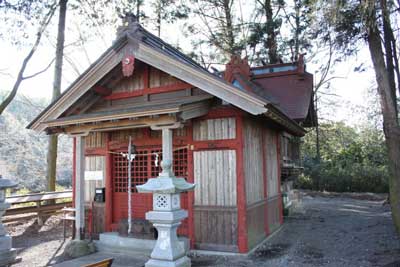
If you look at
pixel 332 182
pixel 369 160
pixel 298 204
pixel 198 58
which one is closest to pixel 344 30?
pixel 298 204

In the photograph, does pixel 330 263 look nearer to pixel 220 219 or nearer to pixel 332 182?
pixel 220 219

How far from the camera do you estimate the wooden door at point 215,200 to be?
22.6 ft

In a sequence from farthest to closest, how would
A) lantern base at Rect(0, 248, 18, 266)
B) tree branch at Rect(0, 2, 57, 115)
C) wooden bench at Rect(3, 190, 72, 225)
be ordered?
tree branch at Rect(0, 2, 57, 115) → wooden bench at Rect(3, 190, 72, 225) → lantern base at Rect(0, 248, 18, 266)

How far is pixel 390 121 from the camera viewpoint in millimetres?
6250

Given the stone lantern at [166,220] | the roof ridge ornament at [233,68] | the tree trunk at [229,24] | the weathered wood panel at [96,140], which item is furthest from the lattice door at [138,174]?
the tree trunk at [229,24]

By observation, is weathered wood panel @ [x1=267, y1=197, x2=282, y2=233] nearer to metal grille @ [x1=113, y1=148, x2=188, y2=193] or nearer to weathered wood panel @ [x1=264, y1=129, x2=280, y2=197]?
weathered wood panel @ [x1=264, y1=129, x2=280, y2=197]

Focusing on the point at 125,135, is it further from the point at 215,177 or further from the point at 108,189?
the point at 215,177

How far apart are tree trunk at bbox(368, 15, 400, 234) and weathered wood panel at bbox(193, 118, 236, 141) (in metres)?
2.86

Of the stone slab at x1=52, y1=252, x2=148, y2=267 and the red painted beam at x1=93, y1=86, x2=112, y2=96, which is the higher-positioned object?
the red painted beam at x1=93, y1=86, x2=112, y2=96

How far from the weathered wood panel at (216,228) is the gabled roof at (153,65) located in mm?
2266

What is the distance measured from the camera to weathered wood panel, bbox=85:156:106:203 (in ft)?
27.9

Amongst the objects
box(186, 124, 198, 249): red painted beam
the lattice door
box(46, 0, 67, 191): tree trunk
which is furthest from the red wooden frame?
box(46, 0, 67, 191): tree trunk

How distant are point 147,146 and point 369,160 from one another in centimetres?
2019

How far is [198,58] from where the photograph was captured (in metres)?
20.6
